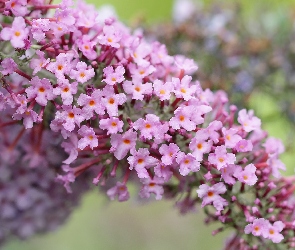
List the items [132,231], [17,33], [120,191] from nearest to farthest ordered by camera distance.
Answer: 1. [17,33]
2. [120,191]
3. [132,231]

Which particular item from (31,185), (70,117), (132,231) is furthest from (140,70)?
(132,231)

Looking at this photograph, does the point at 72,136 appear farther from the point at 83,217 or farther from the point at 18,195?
the point at 83,217

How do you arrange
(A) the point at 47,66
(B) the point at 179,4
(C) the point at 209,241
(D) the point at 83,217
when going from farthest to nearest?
(D) the point at 83,217 < (C) the point at 209,241 < (B) the point at 179,4 < (A) the point at 47,66

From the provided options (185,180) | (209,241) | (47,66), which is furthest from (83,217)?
(47,66)

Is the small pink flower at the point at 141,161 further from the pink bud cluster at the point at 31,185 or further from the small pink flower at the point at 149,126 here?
the pink bud cluster at the point at 31,185

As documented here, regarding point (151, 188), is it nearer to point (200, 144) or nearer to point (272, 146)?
point (200, 144)

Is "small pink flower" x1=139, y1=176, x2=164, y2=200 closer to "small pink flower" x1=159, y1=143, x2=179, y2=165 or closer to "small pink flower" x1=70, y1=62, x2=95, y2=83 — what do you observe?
"small pink flower" x1=159, y1=143, x2=179, y2=165

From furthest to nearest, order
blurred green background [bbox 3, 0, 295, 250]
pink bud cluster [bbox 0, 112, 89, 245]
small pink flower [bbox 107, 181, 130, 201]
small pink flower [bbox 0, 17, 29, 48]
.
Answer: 1. blurred green background [bbox 3, 0, 295, 250]
2. pink bud cluster [bbox 0, 112, 89, 245]
3. small pink flower [bbox 107, 181, 130, 201]
4. small pink flower [bbox 0, 17, 29, 48]

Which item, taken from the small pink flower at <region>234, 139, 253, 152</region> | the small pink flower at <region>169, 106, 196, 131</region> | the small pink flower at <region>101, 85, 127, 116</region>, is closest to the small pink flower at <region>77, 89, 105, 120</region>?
the small pink flower at <region>101, 85, 127, 116</region>
